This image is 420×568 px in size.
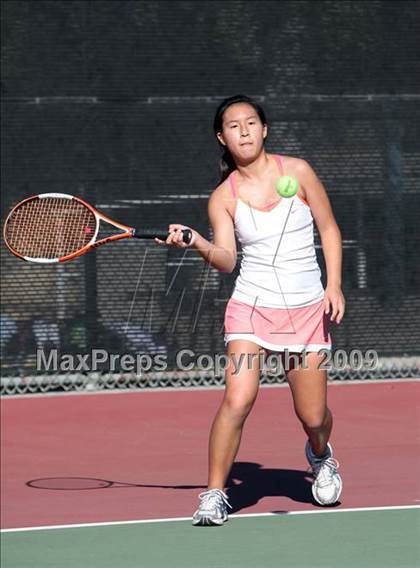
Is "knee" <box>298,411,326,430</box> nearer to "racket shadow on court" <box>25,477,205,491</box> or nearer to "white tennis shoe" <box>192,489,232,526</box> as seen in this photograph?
"white tennis shoe" <box>192,489,232,526</box>

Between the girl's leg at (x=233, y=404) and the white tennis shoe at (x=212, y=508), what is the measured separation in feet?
0.16

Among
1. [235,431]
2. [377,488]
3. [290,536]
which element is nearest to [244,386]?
[235,431]

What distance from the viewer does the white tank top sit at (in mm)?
5039

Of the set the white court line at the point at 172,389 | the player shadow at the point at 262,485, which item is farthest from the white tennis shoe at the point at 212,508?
the white court line at the point at 172,389

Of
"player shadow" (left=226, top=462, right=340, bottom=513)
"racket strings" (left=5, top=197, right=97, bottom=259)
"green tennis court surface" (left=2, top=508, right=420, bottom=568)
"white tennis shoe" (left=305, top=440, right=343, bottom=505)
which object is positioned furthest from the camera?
"racket strings" (left=5, top=197, right=97, bottom=259)

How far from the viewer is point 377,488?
6.00 meters

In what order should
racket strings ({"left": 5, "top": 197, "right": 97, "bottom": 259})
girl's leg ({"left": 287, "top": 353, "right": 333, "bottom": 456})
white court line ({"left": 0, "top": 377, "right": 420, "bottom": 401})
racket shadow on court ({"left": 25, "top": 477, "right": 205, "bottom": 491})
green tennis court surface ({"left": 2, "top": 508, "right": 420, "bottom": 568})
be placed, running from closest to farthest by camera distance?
green tennis court surface ({"left": 2, "top": 508, "right": 420, "bottom": 568})
girl's leg ({"left": 287, "top": 353, "right": 333, "bottom": 456})
racket strings ({"left": 5, "top": 197, "right": 97, "bottom": 259})
racket shadow on court ({"left": 25, "top": 477, "right": 205, "bottom": 491})
white court line ({"left": 0, "top": 377, "right": 420, "bottom": 401})

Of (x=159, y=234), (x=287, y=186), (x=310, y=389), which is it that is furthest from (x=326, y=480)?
(x=159, y=234)

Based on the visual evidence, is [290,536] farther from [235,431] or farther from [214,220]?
[214,220]

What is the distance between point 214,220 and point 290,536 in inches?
47.6

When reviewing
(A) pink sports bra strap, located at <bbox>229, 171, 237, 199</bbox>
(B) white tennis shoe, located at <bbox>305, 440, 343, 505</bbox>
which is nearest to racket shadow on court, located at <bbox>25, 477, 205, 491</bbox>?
(B) white tennis shoe, located at <bbox>305, 440, 343, 505</bbox>

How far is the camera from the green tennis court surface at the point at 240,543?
4.57 metres

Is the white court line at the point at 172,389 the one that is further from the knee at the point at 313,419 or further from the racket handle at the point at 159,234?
the racket handle at the point at 159,234

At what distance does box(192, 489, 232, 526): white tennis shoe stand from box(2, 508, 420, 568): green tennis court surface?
0.04 meters
